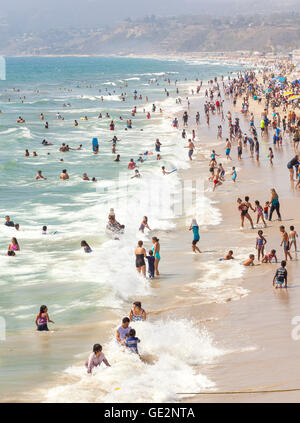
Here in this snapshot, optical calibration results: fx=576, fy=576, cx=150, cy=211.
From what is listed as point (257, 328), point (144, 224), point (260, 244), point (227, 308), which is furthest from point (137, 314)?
point (144, 224)

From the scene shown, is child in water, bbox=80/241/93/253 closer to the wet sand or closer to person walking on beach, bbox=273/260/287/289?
the wet sand

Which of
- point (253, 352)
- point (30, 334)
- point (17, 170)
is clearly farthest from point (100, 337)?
point (17, 170)

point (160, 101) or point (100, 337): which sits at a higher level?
point (160, 101)

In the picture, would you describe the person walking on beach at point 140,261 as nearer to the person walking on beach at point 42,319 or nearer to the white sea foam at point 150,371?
the white sea foam at point 150,371

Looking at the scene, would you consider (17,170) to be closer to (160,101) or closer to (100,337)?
(100,337)

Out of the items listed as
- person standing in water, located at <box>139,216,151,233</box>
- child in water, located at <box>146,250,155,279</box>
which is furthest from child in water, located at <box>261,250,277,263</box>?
person standing in water, located at <box>139,216,151,233</box>

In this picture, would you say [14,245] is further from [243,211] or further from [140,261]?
[243,211]

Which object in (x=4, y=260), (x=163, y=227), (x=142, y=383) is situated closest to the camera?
(x=142, y=383)
